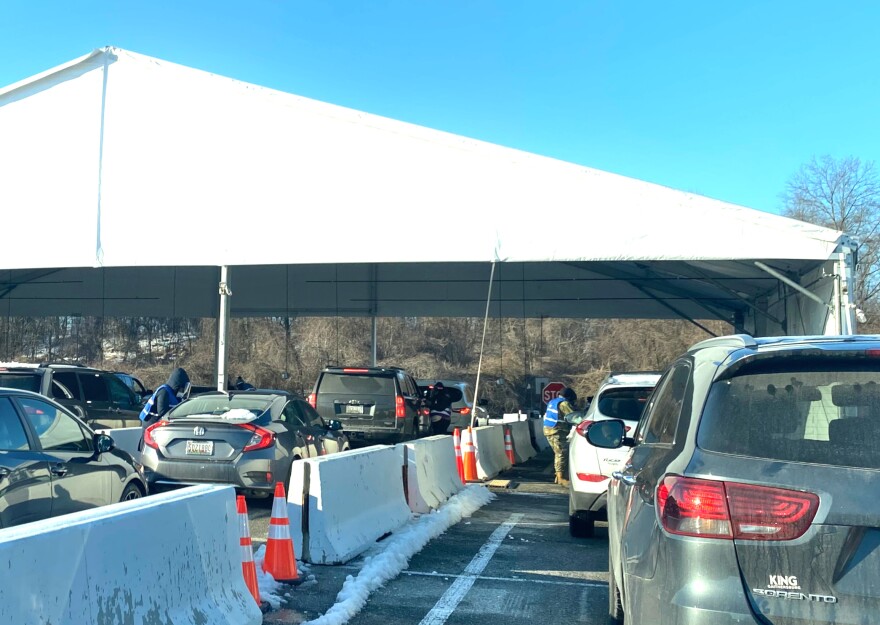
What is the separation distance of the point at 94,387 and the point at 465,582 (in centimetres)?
1057

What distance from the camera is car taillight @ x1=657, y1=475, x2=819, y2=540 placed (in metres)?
3.07

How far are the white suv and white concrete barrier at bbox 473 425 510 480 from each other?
5.47 m

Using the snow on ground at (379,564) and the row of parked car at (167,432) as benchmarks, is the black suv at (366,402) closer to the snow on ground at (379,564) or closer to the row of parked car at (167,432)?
the row of parked car at (167,432)

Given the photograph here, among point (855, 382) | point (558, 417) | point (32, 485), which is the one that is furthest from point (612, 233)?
point (855, 382)

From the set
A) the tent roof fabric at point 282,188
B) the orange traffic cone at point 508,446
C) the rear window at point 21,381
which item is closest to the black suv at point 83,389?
the rear window at point 21,381

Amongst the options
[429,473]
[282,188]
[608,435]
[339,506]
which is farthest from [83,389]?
[608,435]

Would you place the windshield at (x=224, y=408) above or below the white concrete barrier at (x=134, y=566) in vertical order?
above

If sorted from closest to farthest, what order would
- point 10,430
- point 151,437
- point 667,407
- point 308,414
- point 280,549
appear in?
point 667,407 < point 10,430 < point 280,549 < point 151,437 < point 308,414

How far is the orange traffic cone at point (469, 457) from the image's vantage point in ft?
49.6

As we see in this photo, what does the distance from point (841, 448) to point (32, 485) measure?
5.47 metres

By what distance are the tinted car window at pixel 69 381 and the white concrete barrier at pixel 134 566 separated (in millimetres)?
10332

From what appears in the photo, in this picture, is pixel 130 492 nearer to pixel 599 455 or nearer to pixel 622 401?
pixel 599 455

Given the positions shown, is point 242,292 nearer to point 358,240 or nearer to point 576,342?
point 358,240

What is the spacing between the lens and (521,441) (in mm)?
21500
